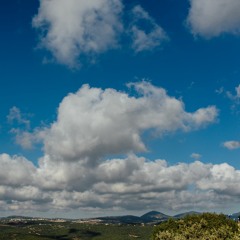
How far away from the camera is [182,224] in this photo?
145250 millimetres

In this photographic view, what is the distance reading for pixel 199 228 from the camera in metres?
136

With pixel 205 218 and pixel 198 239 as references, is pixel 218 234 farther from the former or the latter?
pixel 205 218

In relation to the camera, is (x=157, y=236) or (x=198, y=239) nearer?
(x=198, y=239)

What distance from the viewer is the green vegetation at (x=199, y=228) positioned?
128 meters

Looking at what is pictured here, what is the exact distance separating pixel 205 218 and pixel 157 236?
21.1 metres

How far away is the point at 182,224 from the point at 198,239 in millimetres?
17995

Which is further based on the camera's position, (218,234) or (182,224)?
(182,224)

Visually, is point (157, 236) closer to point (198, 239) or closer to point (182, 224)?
point (182, 224)

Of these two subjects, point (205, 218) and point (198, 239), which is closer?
point (198, 239)

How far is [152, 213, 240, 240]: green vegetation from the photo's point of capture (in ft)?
420

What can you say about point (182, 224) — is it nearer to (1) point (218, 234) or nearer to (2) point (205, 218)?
(2) point (205, 218)

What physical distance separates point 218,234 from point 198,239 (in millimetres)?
7369

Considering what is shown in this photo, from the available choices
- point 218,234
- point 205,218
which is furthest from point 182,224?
point 218,234

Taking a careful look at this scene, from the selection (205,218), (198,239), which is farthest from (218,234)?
(205,218)
